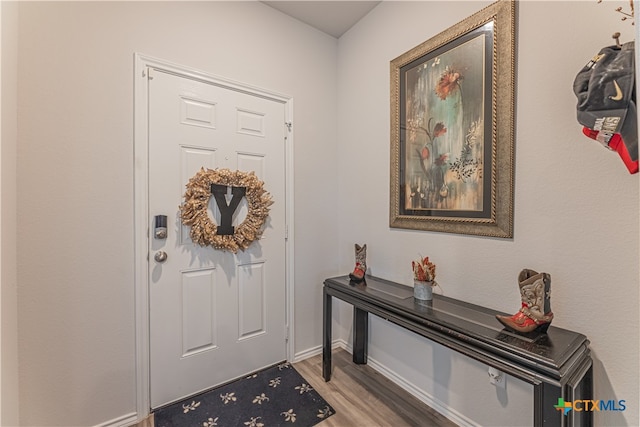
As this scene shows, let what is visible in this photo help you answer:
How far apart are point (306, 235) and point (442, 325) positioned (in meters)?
1.30

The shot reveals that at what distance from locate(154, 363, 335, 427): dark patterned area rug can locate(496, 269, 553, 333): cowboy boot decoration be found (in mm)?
1235

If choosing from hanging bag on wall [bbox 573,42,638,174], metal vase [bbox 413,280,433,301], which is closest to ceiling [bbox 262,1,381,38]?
hanging bag on wall [bbox 573,42,638,174]

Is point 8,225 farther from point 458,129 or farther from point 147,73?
point 458,129

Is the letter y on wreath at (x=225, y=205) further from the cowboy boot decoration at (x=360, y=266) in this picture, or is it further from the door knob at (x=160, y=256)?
the cowboy boot decoration at (x=360, y=266)

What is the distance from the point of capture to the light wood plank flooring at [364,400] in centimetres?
161

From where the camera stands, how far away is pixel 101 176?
1.52 meters

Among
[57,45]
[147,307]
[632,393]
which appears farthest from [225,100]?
[632,393]

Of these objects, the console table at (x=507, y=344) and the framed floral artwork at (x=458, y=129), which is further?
the framed floral artwork at (x=458, y=129)

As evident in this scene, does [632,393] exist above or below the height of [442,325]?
below

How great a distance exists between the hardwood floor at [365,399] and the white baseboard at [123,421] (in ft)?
3.55

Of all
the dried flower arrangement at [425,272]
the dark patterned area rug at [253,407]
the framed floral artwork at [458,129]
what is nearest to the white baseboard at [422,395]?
the dark patterned area rug at [253,407]

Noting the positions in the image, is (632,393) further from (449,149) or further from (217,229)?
(217,229)

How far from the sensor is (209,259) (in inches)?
74.1

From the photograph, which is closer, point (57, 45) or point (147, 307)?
point (57, 45)
